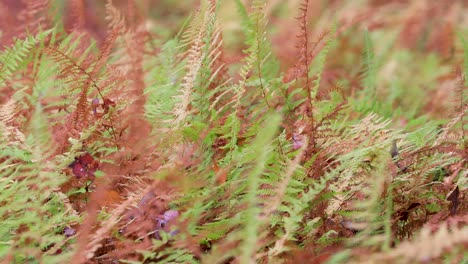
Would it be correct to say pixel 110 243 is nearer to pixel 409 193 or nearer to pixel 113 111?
pixel 113 111

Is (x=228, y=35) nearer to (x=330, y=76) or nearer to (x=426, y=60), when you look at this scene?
(x=426, y=60)

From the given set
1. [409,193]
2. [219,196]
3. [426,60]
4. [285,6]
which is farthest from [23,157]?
[285,6]

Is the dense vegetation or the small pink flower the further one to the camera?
the small pink flower

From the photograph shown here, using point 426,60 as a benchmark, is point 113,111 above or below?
above

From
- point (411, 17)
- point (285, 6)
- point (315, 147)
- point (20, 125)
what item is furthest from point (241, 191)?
point (285, 6)

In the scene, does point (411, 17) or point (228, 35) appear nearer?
point (411, 17)

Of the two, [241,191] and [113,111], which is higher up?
[113,111]

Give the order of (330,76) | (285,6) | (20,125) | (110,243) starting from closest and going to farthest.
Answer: (110,243) < (20,125) < (330,76) < (285,6)

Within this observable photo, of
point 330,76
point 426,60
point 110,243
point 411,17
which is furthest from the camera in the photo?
point 411,17

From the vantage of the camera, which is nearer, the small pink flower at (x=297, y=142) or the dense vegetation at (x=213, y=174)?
the dense vegetation at (x=213, y=174)
